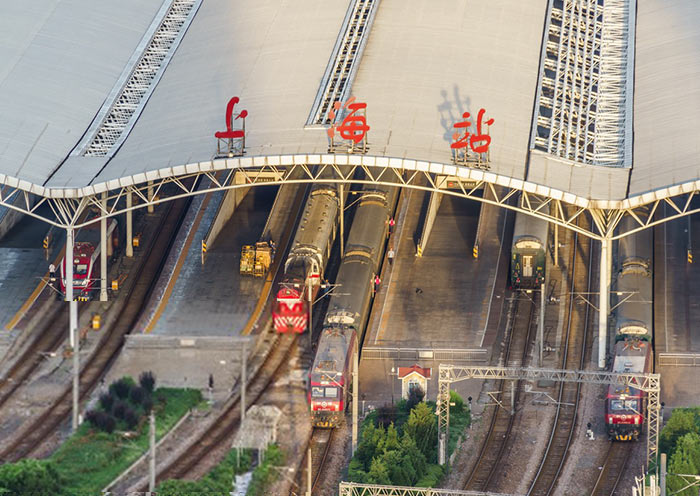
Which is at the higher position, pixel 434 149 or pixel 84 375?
pixel 434 149

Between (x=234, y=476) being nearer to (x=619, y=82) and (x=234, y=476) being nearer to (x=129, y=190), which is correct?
(x=129, y=190)

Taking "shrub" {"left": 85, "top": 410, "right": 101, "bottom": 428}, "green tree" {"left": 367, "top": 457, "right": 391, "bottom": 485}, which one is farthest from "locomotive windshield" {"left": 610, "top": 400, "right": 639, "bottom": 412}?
"shrub" {"left": 85, "top": 410, "right": 101, "bottom": 428}

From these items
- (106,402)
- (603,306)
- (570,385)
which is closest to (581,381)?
(570,385)

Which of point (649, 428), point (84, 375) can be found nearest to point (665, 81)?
point (649, 428)

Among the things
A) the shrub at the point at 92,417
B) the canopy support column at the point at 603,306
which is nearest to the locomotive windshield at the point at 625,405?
the canopy support column at the point at 603,306

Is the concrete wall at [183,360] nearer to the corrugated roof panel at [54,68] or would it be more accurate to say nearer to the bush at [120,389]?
the bush at [120,389]

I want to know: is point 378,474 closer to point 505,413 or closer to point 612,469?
point 612,469
